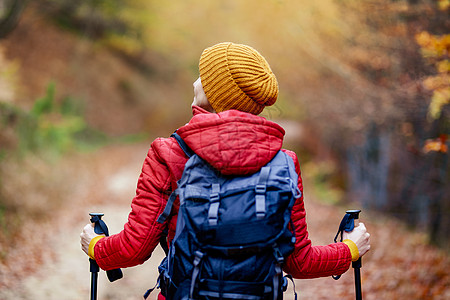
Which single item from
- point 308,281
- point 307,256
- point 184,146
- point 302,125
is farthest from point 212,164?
point 302,125

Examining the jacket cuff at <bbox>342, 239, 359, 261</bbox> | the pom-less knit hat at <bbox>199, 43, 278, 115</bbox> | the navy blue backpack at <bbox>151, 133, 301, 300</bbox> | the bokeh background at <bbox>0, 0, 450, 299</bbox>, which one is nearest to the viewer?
the navy blue backpack at <bbox>151, 133, 301, 300</bbox>

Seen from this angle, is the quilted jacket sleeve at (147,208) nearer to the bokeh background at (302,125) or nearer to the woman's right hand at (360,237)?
the bokeh background at (302,125)

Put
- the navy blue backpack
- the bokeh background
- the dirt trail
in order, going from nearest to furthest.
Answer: the navy blue backpack → the dirt trail → the bokeh background

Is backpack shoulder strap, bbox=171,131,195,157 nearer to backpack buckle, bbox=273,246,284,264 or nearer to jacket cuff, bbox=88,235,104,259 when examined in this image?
backpack buckle, bbox=273,246,284,264

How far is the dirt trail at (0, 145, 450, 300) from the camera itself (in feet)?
19.8

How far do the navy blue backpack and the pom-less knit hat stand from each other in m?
0.35

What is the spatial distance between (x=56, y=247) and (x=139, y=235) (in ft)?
22.3

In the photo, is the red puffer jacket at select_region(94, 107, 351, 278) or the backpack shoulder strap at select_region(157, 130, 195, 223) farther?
the backpack shoulder strap at select_region(157, 130, 195, 223)

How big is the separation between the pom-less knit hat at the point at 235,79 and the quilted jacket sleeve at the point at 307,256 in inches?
10.4

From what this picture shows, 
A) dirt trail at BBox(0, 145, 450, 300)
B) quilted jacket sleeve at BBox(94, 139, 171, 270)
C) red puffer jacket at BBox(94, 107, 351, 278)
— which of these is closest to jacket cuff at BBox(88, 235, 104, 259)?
red puffer jacket at BBox(94, 107, 351, 278)

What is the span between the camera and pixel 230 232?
5.23 ft

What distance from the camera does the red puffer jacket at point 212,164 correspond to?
1631 millimetres

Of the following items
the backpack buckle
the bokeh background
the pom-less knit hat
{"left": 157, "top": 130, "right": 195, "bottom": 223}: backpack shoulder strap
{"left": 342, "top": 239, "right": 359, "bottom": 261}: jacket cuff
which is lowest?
the backpack buckle

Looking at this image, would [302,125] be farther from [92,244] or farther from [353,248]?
[92,244]
